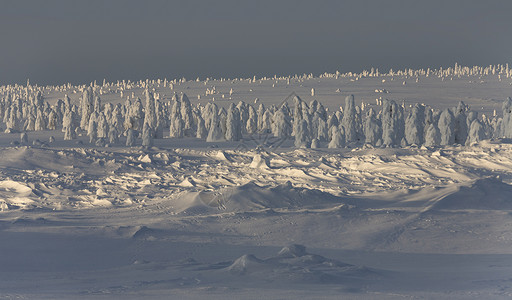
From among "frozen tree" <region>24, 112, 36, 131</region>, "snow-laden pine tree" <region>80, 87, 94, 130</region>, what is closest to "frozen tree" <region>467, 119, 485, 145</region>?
"snow-laden pine tree" <region>80, 87, 94, 130</region>

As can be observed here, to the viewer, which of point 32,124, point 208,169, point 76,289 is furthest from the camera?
point 32,124

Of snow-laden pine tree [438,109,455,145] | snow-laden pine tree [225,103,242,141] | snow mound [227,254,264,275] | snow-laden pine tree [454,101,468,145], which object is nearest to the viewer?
snow mound [227,254,264,275]

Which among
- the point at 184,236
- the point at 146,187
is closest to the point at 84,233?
the point at 184,236

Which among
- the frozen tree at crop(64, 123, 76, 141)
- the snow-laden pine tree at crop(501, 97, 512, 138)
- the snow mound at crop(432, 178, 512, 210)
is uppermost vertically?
the snow-laden pine tree at crop(501, 97, 512, 138)

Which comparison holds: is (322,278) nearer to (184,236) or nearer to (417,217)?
(184,236)

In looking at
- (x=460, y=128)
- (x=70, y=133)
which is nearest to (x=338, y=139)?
(x=460, y=128)

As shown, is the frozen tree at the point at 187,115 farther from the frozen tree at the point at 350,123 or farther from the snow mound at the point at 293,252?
the snow mound at the point at 293,252

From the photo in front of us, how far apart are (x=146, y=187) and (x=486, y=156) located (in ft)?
72.9

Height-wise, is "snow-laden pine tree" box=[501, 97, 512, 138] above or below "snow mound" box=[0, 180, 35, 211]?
above

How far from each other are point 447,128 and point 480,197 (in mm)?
36606

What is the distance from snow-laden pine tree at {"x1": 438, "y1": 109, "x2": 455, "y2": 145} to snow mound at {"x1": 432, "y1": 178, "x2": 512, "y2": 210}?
33.8 m

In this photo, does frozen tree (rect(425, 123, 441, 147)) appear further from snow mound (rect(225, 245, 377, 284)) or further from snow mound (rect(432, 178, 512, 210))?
snow mound (rect(225, 245, 377, 284))

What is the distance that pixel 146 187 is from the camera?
1702 inches

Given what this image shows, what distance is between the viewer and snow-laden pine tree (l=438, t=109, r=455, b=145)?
222 feet
